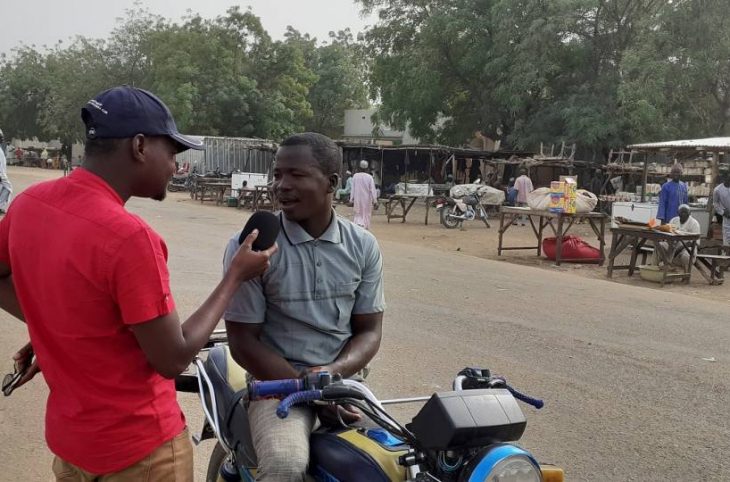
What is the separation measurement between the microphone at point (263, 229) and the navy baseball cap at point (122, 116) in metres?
0.41

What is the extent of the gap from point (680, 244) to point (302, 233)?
11345 millimetres

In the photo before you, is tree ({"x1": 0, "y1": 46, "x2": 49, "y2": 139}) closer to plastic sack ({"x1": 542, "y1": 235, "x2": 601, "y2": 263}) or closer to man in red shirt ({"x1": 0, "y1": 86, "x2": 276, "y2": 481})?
plastic sack ({"x1": 542, "y1": 235, "x2": 601, "y2": 263})

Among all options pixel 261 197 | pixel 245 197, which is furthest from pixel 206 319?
pixel 245 197

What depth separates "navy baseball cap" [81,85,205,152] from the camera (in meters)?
1.96

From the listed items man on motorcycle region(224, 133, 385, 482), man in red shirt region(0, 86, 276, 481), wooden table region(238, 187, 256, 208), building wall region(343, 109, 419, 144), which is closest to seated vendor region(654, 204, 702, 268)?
man on motorcycle region(224, 133, 385, 482)

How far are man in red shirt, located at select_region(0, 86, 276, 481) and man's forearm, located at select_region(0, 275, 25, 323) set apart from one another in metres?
0.16

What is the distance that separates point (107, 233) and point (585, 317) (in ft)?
24.5

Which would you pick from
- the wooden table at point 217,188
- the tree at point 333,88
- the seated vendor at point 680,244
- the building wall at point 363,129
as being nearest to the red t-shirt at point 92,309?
the seated vendor at point 680,244

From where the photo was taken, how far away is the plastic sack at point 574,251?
1455 centimetres

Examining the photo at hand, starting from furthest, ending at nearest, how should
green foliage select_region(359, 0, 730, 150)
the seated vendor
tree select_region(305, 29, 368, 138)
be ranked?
tree select_region(305, 29, 368, 138) → green foliage select_region(359, 0, 730, 150) → the seated vendor

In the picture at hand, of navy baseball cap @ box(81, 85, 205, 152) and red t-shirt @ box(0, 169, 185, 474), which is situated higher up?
navy baseball cap @ box(81, 85, 205, 152)

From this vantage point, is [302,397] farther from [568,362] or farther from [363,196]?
[363,196]

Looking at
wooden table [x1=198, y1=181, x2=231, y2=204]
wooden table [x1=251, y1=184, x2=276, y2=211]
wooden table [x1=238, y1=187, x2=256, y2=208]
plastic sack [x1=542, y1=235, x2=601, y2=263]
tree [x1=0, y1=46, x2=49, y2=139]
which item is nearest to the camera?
plastic sack [x1=542, y1=235, x2=601, y2=263]

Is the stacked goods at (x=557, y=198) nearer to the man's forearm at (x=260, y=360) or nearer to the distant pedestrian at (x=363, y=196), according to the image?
the distant pedestrian at (x=363, y=196)
